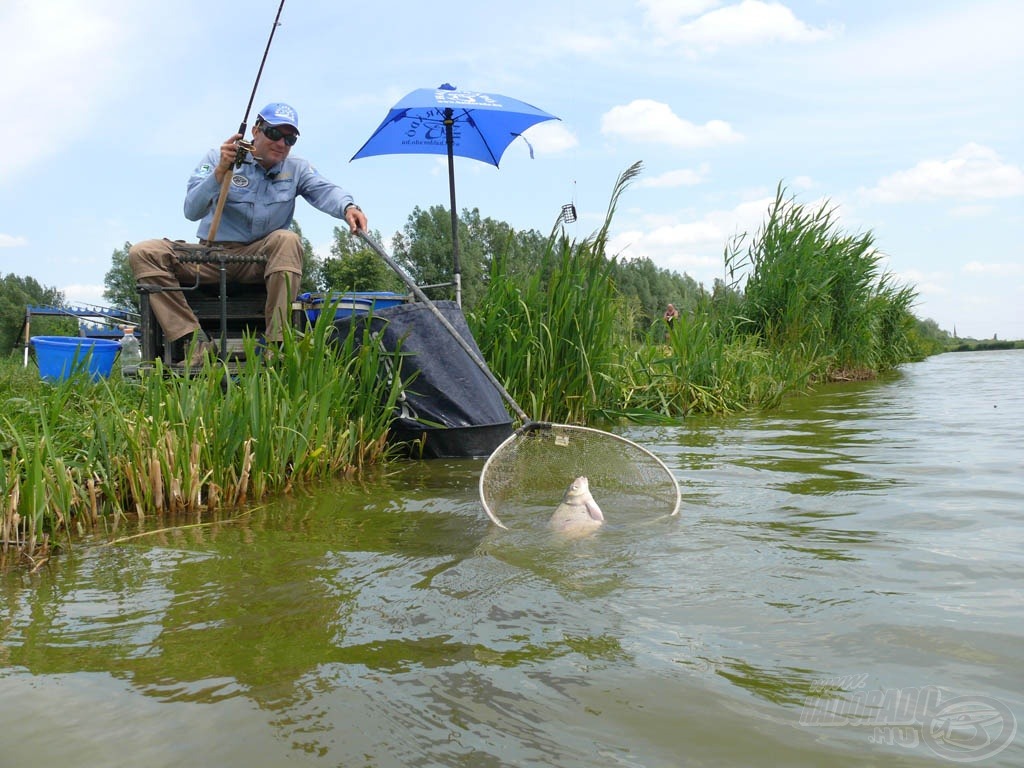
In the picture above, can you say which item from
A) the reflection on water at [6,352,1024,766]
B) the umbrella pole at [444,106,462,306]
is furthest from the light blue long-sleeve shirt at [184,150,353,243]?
the reflection on water at [6,352,1024,766]

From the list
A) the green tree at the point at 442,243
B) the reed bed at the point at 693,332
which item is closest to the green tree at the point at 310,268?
the green tree at the point at 442,243

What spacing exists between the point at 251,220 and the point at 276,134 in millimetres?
532

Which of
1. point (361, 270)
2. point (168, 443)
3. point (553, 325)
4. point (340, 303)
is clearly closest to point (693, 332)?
point (553, 325)

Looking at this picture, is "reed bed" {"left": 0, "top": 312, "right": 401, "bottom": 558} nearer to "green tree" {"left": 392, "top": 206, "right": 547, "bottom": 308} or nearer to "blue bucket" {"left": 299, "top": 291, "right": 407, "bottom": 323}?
"blue bucket" {"left": 299, "top": 291, "right": 407, "bottom": 323}

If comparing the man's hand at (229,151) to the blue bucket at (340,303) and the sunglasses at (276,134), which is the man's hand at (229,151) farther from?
the blue bucket at (340,303)

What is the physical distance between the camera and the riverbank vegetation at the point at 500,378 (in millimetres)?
3223

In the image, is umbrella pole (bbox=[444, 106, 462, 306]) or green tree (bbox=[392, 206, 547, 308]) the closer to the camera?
umbrella pole (bbox=[444, 106, 462, 306])

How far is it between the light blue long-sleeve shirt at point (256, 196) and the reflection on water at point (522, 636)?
2.29 meters

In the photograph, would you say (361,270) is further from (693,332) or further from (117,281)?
(693,332)

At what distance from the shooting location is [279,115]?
4828 mm

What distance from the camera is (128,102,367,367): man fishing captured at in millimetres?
4465

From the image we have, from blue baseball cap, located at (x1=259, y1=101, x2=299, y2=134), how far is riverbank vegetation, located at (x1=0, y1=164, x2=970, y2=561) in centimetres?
131

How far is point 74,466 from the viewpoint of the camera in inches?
124

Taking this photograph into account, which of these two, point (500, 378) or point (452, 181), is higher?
point (452, 181)
